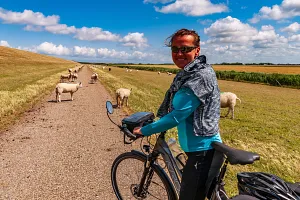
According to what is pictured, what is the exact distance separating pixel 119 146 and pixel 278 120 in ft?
38.9

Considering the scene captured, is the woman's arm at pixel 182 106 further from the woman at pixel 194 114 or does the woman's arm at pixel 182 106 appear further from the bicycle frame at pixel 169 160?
the bicycle frame at pixel 169 160

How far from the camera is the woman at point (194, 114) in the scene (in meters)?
A: 2.75

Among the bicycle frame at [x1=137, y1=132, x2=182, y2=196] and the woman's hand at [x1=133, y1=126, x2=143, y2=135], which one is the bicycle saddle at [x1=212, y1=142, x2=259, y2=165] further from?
the woman's hand at [x1=133, y1=126, x2=143, y2=135]

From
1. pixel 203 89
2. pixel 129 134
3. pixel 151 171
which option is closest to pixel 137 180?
pixel 151 171

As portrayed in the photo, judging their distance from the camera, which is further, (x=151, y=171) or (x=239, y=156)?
(x=151, y=171)

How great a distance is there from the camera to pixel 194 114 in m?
2.87

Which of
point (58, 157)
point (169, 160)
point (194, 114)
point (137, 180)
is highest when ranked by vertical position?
point (194, 114)

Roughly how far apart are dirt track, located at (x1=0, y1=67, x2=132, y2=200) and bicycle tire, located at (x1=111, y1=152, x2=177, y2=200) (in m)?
0.54

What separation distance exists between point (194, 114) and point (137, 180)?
206 cm

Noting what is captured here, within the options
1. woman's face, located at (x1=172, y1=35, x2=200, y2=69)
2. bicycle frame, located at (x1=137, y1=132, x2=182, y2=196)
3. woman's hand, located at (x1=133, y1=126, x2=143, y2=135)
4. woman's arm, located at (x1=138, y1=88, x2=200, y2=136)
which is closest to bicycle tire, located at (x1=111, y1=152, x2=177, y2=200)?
bicycle frame, located at (x1=137, y1=132, x2=182, y2=196)

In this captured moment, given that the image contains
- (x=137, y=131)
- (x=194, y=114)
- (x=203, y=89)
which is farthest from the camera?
(x=137, y=131)

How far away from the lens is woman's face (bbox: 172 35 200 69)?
2.94 metres

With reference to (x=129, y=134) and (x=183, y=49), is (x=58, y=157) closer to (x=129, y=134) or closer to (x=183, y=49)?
(x=129, y=134)

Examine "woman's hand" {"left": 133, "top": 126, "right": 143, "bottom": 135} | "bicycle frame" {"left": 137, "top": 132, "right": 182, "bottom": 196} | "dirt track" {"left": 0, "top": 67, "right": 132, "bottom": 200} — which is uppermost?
"woman's hand" {"left": 133, "top": 126, "right": 143, "bottom": 135}
